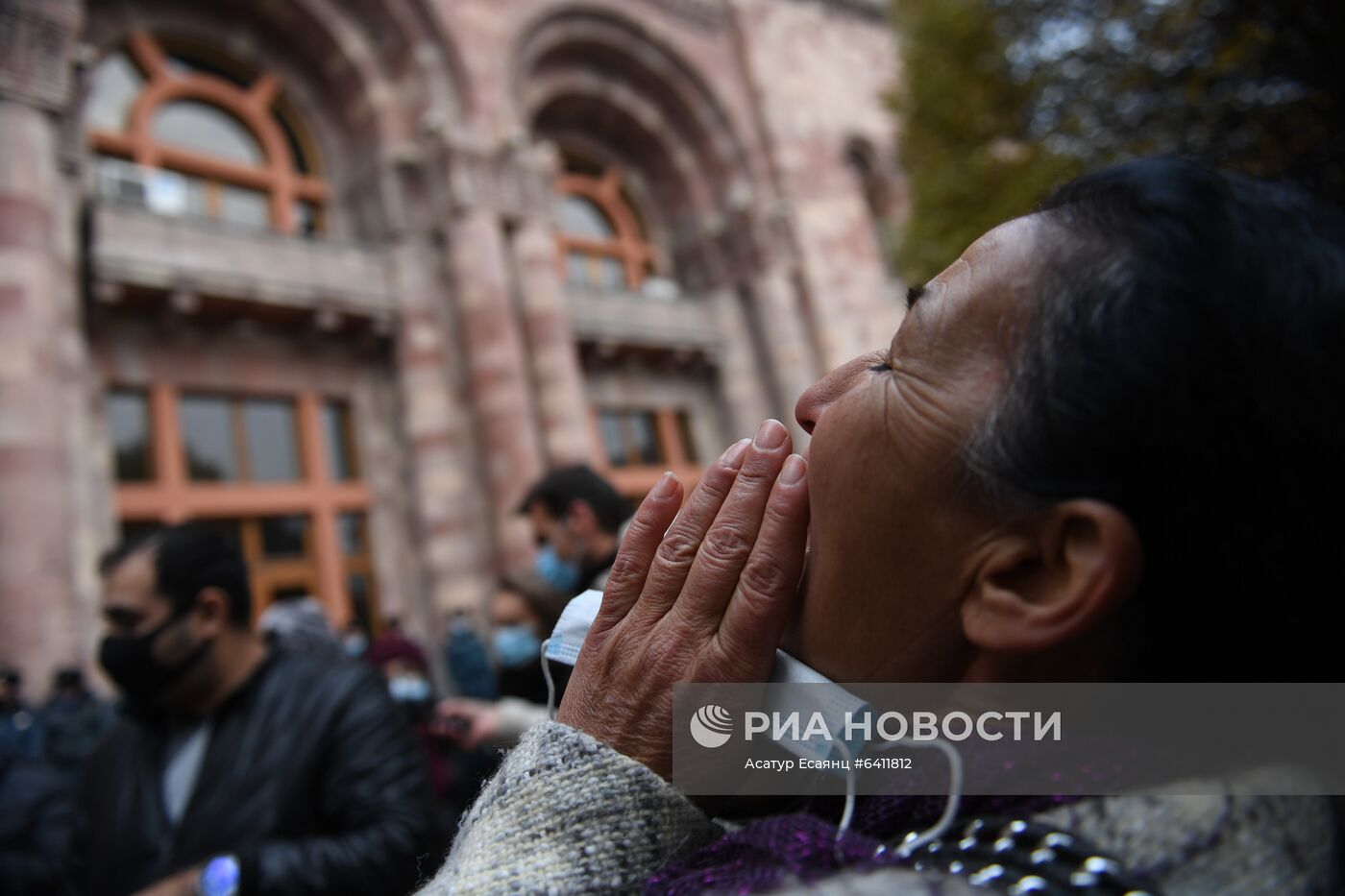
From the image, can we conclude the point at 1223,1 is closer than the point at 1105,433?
No

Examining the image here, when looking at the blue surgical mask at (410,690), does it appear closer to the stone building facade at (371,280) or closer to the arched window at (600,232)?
the stone building facade at (371,280)

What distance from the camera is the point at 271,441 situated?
10297mm

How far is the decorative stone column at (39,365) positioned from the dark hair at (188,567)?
4941 millimetres

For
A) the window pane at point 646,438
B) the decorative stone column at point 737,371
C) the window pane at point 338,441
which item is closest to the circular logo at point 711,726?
the window pane at point 338,441

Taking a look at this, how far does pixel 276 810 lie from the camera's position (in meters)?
2.34

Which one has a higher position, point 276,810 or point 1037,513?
point 1037,513

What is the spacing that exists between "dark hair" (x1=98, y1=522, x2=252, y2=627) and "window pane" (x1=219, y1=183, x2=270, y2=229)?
9.08 metres

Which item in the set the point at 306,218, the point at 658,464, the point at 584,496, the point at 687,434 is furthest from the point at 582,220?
the point at 584,496

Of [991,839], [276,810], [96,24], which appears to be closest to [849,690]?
[991,839]

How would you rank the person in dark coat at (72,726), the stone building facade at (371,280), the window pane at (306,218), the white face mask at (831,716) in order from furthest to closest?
the window pane at (306,218), the stone building facade at (371,280), the person in dark coat at (72,726), the white face mask at (831,716)

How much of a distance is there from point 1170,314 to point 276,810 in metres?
2.51

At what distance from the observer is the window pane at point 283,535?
32.4ft

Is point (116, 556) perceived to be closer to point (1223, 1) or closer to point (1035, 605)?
point (1035, 605)

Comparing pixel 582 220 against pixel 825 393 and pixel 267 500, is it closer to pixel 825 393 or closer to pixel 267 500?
pixel 267 500
